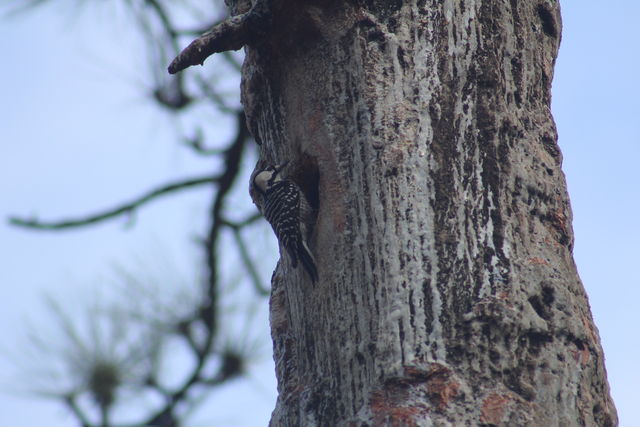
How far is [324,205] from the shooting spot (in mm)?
2904

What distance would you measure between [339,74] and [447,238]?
2.19 feet

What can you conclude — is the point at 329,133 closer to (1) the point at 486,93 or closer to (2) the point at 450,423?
(1) the point at 486,93

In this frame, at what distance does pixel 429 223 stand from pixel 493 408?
1.70ft

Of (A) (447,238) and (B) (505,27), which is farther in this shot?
(B) (505,27)

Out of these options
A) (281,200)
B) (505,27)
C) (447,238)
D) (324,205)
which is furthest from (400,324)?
(281,200)

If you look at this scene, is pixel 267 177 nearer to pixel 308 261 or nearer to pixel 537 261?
pixel 308 261

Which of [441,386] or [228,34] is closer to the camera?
[441,386]

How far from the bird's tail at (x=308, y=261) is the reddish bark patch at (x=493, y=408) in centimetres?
65

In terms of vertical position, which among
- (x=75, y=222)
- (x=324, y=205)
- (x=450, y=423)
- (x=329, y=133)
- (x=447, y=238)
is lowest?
(x=450, y=423)

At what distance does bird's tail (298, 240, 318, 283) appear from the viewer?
113 inches

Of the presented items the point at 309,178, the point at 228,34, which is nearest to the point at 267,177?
the point at 309,178

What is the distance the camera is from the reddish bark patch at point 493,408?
2406 millimetres

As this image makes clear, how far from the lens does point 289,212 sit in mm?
3627

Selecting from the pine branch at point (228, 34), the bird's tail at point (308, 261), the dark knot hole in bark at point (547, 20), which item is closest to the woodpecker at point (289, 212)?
the bird's tail at point (308, 261)
